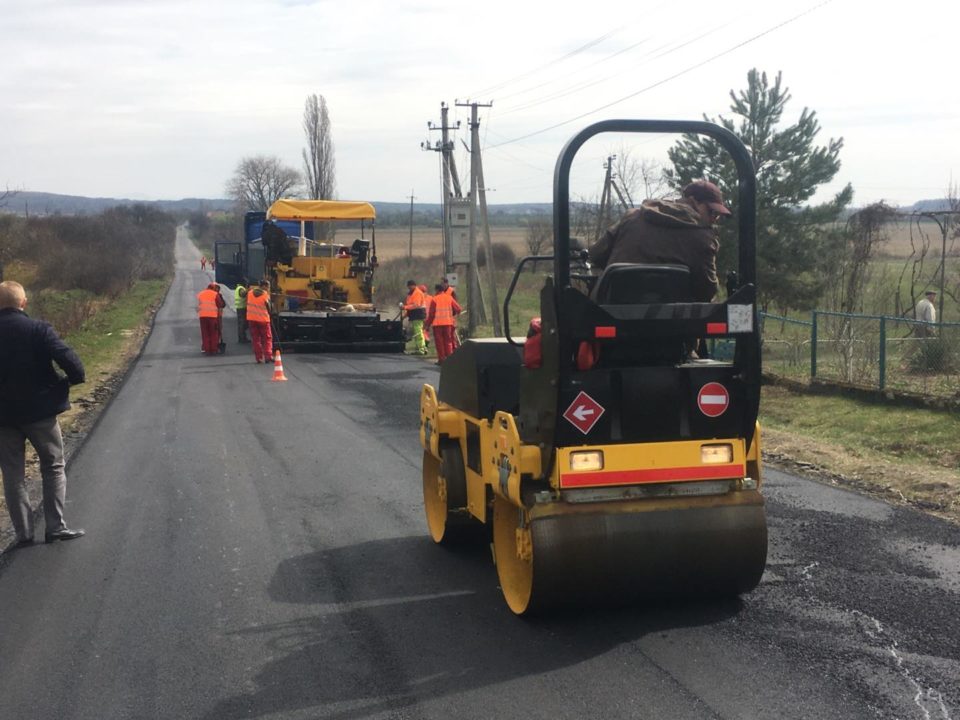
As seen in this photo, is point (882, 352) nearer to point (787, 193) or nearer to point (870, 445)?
point (870, 445)

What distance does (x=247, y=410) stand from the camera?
13.9 metres

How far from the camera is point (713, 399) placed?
525cm

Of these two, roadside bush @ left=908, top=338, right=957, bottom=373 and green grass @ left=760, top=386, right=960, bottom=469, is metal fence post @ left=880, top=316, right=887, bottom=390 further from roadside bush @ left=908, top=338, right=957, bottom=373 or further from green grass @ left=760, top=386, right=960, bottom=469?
roadside bush @ left=908, top=338, right=957, bottom=373

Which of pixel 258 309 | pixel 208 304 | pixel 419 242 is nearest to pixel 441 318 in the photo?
pixel 258 309

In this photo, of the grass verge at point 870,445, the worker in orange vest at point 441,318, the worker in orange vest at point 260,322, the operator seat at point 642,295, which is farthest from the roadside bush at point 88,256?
the operator seat at point 642,295

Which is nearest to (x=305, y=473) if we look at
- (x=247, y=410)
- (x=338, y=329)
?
(x=247, y=410)

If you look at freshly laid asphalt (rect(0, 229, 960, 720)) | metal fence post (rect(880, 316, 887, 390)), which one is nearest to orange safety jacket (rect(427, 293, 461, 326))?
metal fence post (rect(880, 316, 887, 390))

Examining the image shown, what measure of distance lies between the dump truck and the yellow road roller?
1853 centimetres

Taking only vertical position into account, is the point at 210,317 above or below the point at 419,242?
below

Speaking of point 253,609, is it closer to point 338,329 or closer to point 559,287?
point 559,287

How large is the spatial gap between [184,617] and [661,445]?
270 cm

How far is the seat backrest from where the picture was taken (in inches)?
201

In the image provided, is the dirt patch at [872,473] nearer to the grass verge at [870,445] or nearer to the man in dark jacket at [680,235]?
the grass verge at [870,445]

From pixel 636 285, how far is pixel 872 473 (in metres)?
5.31
